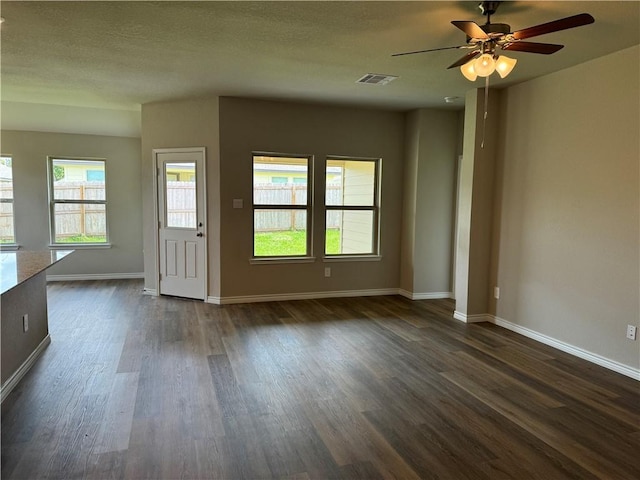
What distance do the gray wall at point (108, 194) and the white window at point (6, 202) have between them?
0.07 m

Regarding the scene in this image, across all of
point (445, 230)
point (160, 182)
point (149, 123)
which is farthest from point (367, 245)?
point (149, 123)

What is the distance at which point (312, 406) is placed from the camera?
2625 millimetres

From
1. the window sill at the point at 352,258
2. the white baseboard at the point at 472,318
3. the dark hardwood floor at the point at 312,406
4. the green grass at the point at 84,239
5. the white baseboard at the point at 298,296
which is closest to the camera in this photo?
the dark hardwood floor at the point at 312,406

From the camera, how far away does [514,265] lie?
4.26 m

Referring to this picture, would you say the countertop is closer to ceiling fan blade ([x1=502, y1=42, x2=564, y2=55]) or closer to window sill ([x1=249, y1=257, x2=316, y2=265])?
window sill ([x1=249, y1=257, x2=316, y2=265])

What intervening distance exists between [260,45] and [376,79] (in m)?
1.36

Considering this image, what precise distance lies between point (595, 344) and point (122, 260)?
6.59 m

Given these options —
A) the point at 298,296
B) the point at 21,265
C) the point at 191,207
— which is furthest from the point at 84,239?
the point at 21,265

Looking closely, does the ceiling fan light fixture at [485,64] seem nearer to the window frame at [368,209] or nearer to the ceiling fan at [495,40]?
the ceiling fan at [495,40]

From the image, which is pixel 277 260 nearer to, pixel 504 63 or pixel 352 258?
pixel 352 258

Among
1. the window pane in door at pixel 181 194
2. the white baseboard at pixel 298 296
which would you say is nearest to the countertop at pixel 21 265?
the window pane in door at pixel 181 194

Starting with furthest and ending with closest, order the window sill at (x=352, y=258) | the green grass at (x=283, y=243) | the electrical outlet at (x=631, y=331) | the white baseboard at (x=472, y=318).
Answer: the window sill at (x=352, y=258)
the green grass at (x=283, y=243)
the white baseboard at (x=472, y=318)
the electrical outlet at (x=631, y=331)

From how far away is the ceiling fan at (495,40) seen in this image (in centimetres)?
219

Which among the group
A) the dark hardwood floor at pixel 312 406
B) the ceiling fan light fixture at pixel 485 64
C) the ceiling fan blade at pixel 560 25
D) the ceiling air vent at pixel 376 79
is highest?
the ceiling air vent at pixel 376 79
